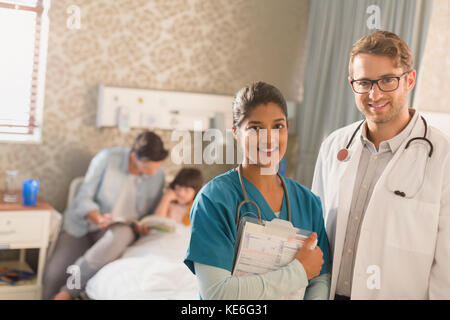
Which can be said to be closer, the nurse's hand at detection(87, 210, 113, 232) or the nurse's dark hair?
the nurse's dark hair

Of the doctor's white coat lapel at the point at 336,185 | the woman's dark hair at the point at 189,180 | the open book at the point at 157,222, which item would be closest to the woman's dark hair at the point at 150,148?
the woman's dark hair at the point at 189,180

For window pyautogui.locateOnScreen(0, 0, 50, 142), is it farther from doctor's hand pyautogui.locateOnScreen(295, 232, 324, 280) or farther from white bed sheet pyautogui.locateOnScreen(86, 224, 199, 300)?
doctor's hand pyautogui.locateOnScreen(295, 232, 324, 280)

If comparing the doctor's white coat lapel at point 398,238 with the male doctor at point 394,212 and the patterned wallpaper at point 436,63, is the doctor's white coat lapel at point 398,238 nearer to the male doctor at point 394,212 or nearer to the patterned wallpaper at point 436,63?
the male doctor at point 394,212

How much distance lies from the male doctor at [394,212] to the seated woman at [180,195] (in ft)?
5.31

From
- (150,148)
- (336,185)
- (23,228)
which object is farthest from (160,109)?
(336,185)

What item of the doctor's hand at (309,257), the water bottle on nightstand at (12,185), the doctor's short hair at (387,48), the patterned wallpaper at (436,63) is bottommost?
the water bottle on nightstand at (12,185)

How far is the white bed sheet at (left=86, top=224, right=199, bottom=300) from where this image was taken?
193 centimetres

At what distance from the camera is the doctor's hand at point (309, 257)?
2.94ft

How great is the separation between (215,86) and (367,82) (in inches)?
88.0

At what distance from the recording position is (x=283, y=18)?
312 cm

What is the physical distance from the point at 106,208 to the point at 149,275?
0.82 meters

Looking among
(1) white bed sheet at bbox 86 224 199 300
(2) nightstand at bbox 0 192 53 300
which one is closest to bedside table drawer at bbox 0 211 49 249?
(2) nightstand at bbox 0 192 53 300

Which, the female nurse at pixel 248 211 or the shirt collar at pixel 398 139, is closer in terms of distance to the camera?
the female nurse at pixel 248 211

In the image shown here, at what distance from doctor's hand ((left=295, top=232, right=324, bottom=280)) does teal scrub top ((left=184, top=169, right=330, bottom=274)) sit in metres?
0.04
